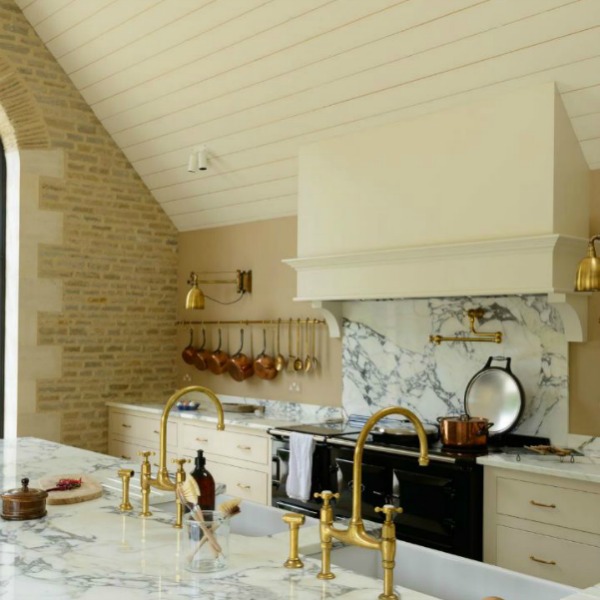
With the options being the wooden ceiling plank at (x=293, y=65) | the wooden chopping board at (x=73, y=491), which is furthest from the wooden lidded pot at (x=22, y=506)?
the wooden ceiling plank at (x=293, y=65)

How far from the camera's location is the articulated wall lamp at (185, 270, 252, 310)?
6234 mm

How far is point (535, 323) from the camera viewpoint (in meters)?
4.53

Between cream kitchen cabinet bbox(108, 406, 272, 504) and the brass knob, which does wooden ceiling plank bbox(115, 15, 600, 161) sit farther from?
the brass knob

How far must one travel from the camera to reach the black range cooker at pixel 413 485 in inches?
158

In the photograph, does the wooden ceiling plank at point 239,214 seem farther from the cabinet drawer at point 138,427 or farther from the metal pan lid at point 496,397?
the metal pan lid at point 496,397

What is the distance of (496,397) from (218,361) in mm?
2703

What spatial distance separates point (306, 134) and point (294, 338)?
157cm

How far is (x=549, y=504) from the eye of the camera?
379 cm

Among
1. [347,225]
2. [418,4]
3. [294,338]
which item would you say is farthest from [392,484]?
[418,4]

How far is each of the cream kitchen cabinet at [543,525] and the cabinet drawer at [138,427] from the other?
276 centimetres

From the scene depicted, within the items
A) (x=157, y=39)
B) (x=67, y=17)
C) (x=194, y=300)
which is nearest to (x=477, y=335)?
(x=194, y=300)

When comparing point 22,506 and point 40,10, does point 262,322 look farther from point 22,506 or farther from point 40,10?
point 22,506

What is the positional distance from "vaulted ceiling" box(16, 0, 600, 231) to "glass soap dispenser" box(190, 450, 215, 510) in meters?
2.59

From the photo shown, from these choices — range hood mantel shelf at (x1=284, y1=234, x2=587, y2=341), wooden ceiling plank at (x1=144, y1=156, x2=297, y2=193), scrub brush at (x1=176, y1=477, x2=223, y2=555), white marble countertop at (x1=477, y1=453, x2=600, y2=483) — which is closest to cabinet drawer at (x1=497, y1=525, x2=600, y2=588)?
white marble countertop at (x1=477, y1=453, x2=600, y2=483)
